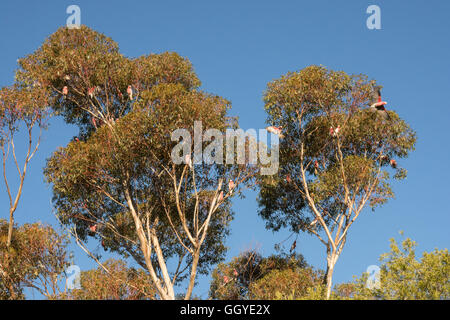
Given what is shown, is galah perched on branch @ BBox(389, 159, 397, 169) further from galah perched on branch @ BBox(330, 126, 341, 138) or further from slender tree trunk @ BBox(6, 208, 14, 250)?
slender tree trunk @ BBox(6, 208, 14, 250)

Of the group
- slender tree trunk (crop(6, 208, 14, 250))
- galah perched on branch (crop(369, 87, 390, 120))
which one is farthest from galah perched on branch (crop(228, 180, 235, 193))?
slender tree trunk (crop(6, 208, 14, 250))

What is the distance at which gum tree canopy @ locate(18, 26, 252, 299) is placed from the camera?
28297mm

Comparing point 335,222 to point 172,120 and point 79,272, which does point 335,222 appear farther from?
point 79,272

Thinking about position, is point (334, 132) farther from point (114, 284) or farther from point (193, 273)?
point (114, 284)

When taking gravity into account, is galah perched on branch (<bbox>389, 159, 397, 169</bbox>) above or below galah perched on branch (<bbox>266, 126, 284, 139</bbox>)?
below

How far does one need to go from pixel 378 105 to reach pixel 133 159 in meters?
13.0

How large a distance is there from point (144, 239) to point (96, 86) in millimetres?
9990

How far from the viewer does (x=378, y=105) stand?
104ft

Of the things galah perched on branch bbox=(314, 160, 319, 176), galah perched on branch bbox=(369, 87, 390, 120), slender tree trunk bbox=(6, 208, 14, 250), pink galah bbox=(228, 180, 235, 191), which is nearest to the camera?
slender tree trunk bbox=(6, 208, 14, 250)

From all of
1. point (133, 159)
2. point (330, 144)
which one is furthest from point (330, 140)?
point (133, 159)

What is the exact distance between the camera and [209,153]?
29.3 metres

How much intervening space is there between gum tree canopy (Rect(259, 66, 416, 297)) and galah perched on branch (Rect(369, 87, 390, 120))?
Result: 0.63 feet

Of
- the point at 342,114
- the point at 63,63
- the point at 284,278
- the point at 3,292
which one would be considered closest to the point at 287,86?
the point at 342,114

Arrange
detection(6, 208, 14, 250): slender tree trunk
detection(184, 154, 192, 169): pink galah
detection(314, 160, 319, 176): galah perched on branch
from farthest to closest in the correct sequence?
1. detection(314, 160, 319, 176): galah perched on branch
2. detection(6, 208, 14, 250): slender tree trunk
3. detection(184, 154, 192, 169): pink galah
